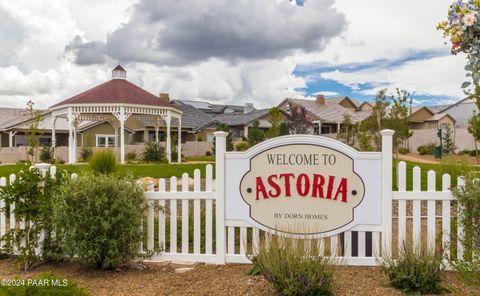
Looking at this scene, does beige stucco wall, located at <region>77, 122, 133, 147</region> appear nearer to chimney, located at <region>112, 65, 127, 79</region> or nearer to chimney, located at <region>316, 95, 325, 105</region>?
chimney, located at <region>112, 65, 127, 79</region>

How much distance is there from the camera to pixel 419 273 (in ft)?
14.8

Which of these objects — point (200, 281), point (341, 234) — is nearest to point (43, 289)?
point (200, 281)

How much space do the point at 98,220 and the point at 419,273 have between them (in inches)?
137

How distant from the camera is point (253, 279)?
4945 mm

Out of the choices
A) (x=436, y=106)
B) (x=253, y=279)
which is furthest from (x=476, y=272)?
(x=436, y=106)

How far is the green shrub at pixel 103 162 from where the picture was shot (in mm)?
9188

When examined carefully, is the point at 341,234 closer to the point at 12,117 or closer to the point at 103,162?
the point at 103,162

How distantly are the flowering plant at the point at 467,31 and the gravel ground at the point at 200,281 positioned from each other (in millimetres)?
2421

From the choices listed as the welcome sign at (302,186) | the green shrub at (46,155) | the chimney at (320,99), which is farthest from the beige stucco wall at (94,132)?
the welcome sign at (302,186)

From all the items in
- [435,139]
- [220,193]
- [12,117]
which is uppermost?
[12,117]

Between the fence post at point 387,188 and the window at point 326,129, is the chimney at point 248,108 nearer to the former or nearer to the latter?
the window at point 326,129

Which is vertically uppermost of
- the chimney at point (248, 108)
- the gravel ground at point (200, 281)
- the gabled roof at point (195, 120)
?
the chimney at point (248, 108)

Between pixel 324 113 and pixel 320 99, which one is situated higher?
pixel 320 99

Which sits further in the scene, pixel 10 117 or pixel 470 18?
pixel 10 117
